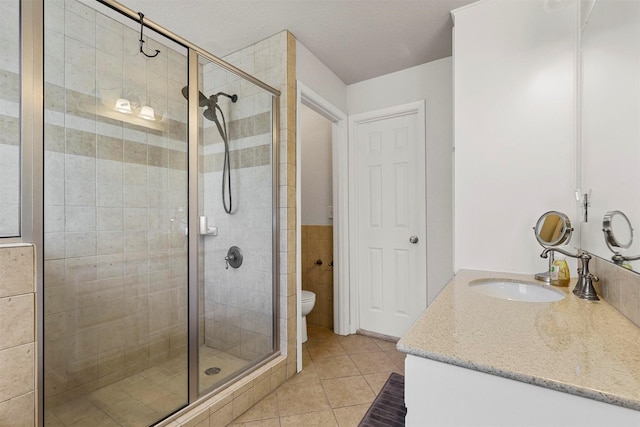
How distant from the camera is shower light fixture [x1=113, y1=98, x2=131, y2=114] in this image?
1837 mm

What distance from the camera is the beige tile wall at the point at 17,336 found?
922 mm

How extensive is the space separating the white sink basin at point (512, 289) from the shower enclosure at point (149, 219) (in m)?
1.28

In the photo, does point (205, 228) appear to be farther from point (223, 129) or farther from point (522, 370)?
point (522, 370)

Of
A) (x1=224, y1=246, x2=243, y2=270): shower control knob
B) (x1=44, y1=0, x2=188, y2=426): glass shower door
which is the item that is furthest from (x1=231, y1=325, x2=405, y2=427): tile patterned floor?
(x1=224, y1=246, x2=243, y2=270): shower control knob

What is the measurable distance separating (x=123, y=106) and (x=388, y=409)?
2.43m

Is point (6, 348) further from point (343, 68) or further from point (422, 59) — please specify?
point (422, 59)

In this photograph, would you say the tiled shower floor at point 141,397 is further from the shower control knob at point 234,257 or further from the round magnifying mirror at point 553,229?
the round magnifying mirror at point 553,229

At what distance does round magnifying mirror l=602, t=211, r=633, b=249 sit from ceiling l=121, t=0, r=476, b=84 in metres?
1.44

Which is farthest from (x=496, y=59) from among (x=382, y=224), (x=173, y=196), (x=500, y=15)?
(x=173, y=196)

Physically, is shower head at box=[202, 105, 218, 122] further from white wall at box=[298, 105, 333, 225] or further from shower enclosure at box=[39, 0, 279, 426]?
white wall at box=[298, 105, 333, 225]

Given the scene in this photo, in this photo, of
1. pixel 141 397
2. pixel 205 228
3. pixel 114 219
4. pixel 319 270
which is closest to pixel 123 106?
pixel 114 219

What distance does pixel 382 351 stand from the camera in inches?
96.6

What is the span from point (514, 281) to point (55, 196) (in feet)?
7.48

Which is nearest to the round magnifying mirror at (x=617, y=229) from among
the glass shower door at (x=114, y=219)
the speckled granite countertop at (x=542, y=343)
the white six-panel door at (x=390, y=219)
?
the speckled granite countertop at (x=542, y=343)
